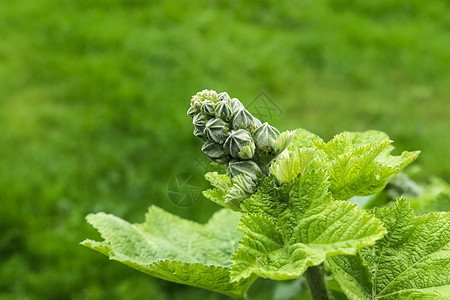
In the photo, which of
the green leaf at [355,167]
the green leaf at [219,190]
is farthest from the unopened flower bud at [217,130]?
the green leaf at [355,167]

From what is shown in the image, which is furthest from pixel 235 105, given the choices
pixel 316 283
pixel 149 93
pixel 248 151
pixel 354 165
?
pixel 149 93

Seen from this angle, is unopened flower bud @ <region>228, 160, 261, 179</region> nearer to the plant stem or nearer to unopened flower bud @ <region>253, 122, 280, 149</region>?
unopened flower bud @ <region>253, 122, 280, 149</region>

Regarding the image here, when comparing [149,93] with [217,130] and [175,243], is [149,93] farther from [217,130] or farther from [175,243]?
[217,130]

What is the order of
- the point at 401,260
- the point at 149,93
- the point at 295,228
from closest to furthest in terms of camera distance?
1. the point at 295,228
2. the point at 401,260
3. the point at 149,93

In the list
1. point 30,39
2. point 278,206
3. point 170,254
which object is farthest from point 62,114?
point 278,206

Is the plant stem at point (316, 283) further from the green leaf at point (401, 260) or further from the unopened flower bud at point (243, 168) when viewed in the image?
the unopened flower bud at point (243, 168)

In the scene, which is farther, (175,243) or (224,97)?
(175,243)

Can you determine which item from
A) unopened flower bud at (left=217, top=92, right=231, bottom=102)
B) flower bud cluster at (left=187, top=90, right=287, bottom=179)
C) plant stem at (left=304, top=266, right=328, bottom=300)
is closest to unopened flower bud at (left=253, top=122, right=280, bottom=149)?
flower bud cluster at (left=187, top=90, right=287, bottom=179)
